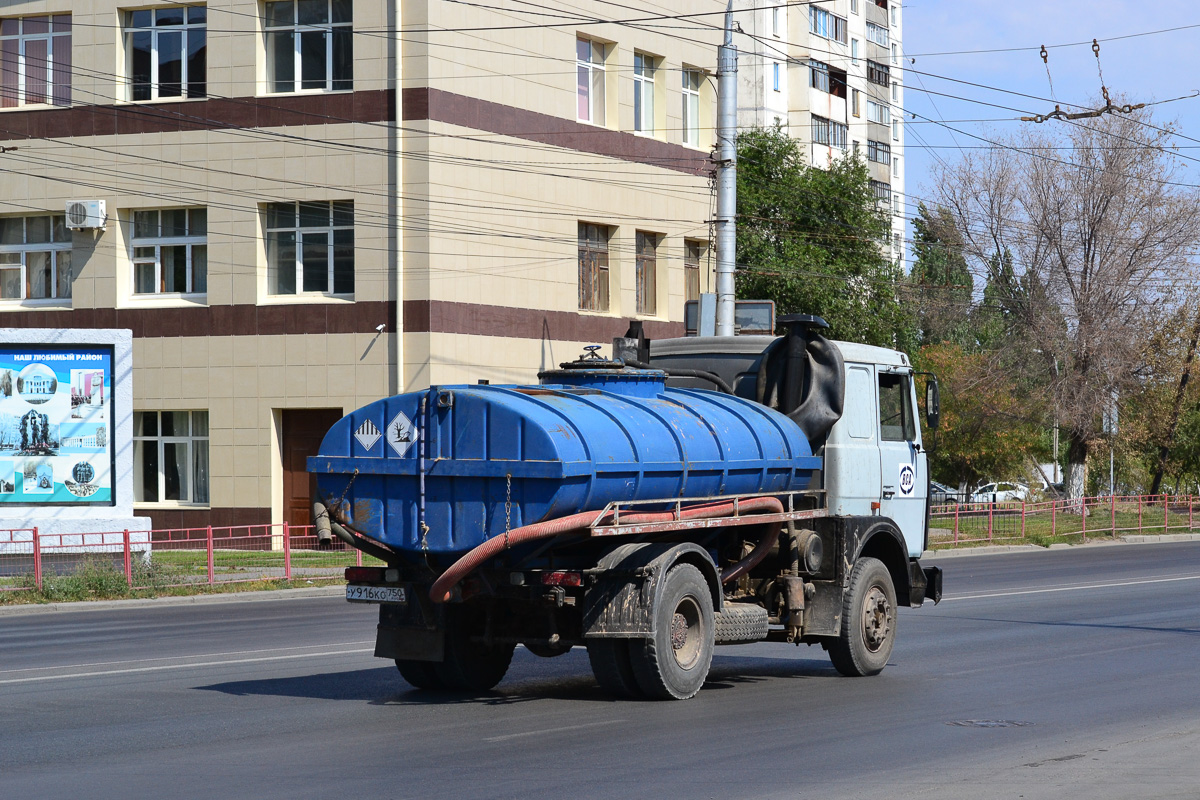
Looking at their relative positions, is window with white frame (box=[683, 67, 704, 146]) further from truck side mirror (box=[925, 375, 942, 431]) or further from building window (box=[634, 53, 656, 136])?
truck side mirror (box=[925, 375, 942, 431])

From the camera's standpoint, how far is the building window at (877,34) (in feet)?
285

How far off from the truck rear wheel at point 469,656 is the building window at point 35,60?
89.4ft

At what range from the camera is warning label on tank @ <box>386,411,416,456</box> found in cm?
1114

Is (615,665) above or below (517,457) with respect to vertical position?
below

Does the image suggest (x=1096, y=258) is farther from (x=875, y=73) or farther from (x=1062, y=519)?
(x=875, y=73)

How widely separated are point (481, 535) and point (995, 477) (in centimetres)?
5695

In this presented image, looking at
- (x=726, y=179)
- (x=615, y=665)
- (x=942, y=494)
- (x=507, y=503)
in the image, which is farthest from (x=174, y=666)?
(x=942, y=494)

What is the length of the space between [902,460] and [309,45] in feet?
76.0

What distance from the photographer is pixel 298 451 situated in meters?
34.5

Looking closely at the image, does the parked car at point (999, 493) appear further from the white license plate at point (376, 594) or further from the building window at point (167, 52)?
the white license plate at point (376, 594)

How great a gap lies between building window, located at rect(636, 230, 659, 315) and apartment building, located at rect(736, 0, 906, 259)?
27173 mm

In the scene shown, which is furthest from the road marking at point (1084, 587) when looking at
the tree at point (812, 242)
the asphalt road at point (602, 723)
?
the tree at point (812, 242)

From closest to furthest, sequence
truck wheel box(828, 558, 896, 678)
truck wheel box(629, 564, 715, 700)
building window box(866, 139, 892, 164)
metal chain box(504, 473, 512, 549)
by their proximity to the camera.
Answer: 1. metal chain box(504, 473, 512, 549)
2. truck wheel box(629, 564, 715, 700)
3. truck wheel box(828, 558, 896, 678)
4. building window box(866, 139, 892, 164)

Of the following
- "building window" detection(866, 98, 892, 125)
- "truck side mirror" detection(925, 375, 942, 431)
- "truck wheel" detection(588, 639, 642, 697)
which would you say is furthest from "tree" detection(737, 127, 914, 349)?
"truck wheel" detection(588, 639, 642, 697)
